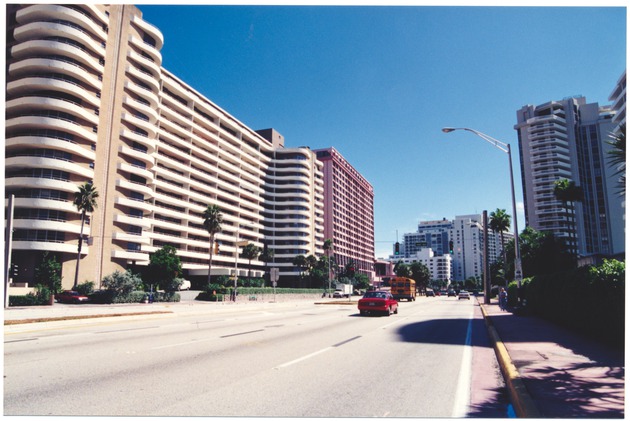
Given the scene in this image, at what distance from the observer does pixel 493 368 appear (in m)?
9.25

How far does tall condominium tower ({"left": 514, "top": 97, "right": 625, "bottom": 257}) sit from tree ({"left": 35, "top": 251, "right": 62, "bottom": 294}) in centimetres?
13054

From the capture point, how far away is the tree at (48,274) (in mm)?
51219

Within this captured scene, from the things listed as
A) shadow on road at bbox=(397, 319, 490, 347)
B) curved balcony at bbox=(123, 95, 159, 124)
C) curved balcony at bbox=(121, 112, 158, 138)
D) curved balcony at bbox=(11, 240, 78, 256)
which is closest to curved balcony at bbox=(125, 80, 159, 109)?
curved balcony at bbox=(123, 95, 159, 124)

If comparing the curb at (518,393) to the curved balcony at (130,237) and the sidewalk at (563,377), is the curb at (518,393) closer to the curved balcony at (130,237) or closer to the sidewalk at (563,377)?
the sidewalk at (563,377)

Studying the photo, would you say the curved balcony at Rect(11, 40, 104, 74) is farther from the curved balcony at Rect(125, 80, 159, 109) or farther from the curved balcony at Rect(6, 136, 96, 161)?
the curved balcony at Rect(6, 136, 96, 161)

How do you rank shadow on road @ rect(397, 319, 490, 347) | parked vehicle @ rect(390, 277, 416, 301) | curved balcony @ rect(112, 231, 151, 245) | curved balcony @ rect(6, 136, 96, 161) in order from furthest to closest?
curved balcony @ rect(112, 231, 151, 245)
parked vehicle @ rect(390, 277, 416, 301)
curved balcony @ rect(6, 136, 96, 161)
shadow on road @ rect(397, 319, 490, 347)

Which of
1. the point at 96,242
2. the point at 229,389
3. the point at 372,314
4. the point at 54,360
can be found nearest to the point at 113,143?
the point at 96,242

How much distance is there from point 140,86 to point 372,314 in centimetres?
5781

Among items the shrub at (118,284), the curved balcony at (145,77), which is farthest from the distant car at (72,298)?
the curved balcony at (145,77)

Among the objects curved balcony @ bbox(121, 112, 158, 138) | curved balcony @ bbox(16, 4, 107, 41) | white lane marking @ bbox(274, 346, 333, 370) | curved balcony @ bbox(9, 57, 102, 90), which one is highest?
curved balcony @ bbox(16, 4, 107, 41)

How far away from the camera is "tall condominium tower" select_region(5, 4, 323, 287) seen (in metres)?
53.3

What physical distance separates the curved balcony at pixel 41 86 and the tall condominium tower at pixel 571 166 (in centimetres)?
12987

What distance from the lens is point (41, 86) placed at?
5397 centimetres

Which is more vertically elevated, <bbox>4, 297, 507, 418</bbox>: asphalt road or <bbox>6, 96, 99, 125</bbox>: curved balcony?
<bbox>6, 96, 99, 125</bbox>: curved balcony
